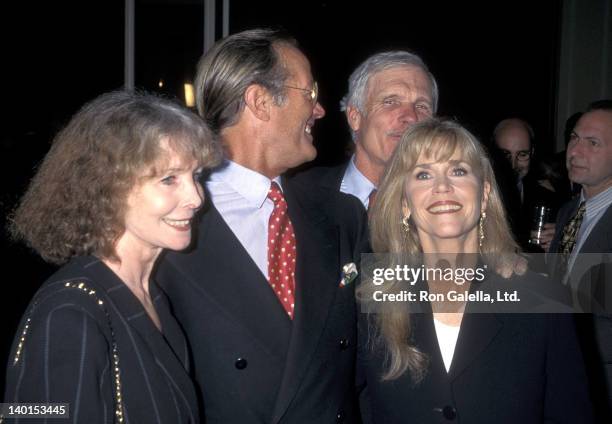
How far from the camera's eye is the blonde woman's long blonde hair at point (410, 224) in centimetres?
181

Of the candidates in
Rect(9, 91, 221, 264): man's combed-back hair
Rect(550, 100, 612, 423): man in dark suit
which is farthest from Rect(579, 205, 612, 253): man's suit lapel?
Rect(9, 91, 221, 264): man's combed-back hair

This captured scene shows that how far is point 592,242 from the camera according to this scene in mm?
3027

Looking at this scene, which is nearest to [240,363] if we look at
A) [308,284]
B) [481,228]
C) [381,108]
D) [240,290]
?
[240,290]

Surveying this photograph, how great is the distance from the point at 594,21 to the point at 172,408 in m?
6.94

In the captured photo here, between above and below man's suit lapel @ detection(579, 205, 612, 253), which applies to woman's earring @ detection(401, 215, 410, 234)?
above

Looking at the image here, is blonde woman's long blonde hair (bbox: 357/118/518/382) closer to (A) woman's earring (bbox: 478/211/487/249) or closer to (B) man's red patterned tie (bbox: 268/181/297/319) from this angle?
(A) woman's earring (bbox: 478/211/487/249)

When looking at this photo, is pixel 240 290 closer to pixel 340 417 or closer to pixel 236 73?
pixel 340 417

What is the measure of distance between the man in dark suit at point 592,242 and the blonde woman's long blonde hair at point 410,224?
1.16 m

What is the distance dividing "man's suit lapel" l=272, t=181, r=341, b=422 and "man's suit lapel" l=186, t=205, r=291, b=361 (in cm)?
5

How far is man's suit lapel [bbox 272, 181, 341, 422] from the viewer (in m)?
1.68

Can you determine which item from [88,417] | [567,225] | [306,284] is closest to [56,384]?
[88,417]

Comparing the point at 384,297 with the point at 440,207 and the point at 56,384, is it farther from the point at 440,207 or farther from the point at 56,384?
the point at 56,384

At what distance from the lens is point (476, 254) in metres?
2.00

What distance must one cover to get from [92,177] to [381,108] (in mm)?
1607
